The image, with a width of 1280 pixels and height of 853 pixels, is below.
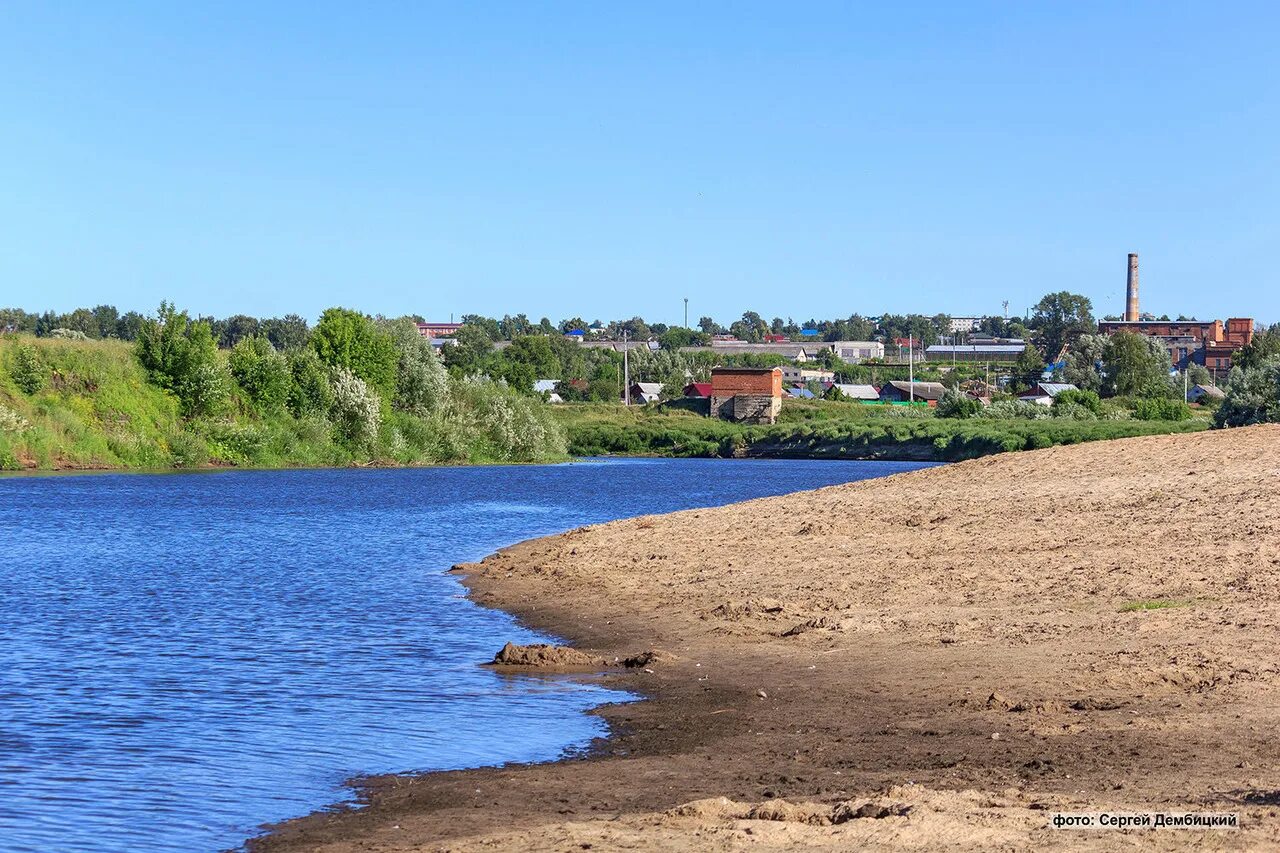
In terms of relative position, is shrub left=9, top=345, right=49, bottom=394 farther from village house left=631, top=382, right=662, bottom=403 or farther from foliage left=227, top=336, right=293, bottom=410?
village house left=631, top=382, right=662, bottom=403

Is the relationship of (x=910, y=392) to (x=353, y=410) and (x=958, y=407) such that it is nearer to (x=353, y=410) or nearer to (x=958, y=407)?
(x=958, y=407)

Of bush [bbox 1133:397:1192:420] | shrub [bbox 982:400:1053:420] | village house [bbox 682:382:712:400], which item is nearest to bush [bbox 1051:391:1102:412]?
shrub [bbox 982:400:1053:420]

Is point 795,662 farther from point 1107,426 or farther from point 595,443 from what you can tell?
point 595,443

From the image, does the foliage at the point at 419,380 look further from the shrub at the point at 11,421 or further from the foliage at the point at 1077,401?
the foliage at the point at 1077,401

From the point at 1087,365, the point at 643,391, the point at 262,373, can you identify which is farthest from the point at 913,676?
the point at 643,391

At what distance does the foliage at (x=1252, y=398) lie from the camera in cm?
7375

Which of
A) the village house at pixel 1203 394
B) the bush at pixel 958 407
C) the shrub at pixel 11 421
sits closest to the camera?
the shrub at pixel 11 421

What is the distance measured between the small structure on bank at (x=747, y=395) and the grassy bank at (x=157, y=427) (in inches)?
1496

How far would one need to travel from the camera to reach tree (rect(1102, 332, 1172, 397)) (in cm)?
13988

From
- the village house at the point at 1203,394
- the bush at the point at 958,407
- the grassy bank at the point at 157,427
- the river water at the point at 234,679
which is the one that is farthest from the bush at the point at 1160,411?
the river water at the point at 234,679

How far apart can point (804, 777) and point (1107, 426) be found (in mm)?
94345

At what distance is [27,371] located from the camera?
70.2 metres

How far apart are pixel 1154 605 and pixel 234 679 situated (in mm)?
10592

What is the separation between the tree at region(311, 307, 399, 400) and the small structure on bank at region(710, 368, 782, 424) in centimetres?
4419
